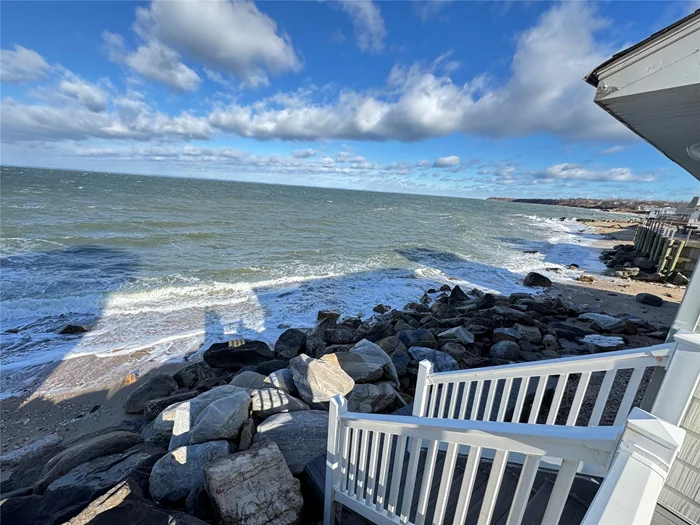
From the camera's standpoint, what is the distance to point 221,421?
12.5 ft

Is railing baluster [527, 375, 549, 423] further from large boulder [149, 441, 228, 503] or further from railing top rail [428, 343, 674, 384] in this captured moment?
large boulder [149, 441, 228, 503]

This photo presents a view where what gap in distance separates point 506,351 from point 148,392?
23.5 feet

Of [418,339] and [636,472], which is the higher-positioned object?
[636,472]

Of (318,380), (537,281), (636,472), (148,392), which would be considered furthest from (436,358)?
(537,281)

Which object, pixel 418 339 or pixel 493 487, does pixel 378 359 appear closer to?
pixel 418 339

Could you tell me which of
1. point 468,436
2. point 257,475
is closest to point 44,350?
point 257,475

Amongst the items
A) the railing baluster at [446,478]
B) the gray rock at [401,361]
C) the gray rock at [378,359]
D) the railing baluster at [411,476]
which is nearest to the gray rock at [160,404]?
the gray rock at [378,359]

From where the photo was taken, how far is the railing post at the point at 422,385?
324 cm

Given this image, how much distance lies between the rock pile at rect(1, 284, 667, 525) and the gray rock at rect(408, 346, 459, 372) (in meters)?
0.02

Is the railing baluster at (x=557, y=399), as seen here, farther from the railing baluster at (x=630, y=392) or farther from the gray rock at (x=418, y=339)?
the gray rock at (x=418, y=339)

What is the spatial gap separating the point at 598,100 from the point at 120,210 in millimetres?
35640

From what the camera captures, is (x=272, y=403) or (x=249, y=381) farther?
(x=249, y=381)

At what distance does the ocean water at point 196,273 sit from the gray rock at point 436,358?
4.79m

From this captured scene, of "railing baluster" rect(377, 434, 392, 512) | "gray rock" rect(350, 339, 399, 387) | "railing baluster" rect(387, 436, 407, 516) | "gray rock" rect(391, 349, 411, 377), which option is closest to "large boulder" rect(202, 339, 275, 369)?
"gray rock" rect(350, 339, 399, 387)
